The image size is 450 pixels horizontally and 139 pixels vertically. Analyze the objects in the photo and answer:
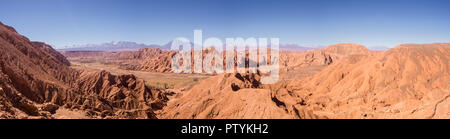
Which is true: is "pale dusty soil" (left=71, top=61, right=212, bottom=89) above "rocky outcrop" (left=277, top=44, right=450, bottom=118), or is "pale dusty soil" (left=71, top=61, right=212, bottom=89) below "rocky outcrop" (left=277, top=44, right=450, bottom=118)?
below

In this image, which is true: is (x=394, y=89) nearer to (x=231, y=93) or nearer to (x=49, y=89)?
(x=231, y=93)

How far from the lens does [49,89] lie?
39.6 ft

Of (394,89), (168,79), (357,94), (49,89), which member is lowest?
(168,79)

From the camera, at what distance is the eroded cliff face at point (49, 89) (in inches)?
317

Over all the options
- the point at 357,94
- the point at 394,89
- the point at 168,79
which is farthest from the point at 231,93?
the point at 168,79

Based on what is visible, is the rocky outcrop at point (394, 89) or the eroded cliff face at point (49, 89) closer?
the eroded cliff face at point (49, 89)

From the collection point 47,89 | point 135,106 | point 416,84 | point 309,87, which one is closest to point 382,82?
point 416,84

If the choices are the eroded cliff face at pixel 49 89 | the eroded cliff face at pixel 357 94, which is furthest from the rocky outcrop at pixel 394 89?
the eroded cliff face at pixel 49 89

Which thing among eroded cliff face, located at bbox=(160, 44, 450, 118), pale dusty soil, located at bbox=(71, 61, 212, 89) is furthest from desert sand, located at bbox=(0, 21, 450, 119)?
pale dusty soil, located at bbox=(71, 61, 212, 89)

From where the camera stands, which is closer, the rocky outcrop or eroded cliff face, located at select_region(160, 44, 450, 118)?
eroded cliff face, located at select_region(160, 44, 450, 118)

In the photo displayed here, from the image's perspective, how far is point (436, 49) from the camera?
82.4 feet

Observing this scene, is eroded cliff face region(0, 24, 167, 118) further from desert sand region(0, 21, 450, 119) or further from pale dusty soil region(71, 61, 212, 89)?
pale dusty soil region(71, 61, 212, 89)

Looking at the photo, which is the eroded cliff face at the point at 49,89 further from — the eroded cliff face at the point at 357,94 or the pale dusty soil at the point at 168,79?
the pale dusty soil at the point at 168,79

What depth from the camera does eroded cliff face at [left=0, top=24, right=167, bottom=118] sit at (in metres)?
8.05
